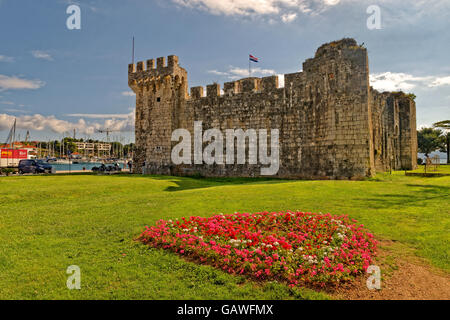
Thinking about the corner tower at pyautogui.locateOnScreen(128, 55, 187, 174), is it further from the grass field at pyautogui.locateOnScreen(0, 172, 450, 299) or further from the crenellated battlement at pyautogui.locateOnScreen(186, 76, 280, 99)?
the grass field at pyautogui.locateOnScreen(0, 172, 450, 299)

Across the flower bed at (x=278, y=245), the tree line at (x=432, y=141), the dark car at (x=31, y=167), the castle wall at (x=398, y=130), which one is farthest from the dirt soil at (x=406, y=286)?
the tree line at (x=432, y=141)

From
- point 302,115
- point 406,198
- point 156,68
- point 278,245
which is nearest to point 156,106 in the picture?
point 156,68

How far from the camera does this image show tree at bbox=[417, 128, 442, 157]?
53.9 metres

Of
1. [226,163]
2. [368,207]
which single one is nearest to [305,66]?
[226,163]

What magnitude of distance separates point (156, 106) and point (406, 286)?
26882 millimetres

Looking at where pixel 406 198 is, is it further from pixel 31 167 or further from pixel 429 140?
pixel 429 140

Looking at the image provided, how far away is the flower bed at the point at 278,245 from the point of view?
16.5ft

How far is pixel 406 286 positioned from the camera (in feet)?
15.6

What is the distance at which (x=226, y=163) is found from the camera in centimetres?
2505

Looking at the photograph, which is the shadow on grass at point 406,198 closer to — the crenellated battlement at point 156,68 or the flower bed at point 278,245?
the flower bed at point 278,245

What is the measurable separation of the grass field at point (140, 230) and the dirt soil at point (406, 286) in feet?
1.39

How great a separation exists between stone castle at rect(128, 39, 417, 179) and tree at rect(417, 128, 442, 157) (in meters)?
30.5

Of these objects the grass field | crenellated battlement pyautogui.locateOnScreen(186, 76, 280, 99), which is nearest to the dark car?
the grass field

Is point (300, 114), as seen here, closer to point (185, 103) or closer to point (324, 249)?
point (185, 103)
